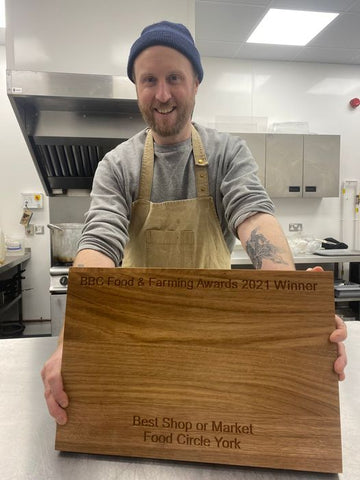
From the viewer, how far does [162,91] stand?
3.52 feet

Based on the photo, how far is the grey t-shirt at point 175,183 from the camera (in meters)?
0.99

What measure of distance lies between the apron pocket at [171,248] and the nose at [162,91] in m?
0.45

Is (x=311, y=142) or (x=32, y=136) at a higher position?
(x=311, y=142)

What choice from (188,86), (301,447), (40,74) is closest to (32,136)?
(40,74)

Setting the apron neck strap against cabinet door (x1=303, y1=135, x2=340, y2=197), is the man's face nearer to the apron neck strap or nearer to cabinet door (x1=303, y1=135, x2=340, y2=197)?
the apron neck strap

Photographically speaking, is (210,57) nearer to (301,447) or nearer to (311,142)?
(311,142)

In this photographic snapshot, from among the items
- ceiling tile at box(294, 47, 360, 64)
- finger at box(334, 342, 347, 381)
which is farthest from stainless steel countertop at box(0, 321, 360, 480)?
ceiling tile at box(294, 47, 360, 64)

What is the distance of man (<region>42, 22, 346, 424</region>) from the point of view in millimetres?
956

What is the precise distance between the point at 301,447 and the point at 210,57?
405cm

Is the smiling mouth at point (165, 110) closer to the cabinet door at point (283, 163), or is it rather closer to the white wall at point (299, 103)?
the cabinet door at point (283, 163)

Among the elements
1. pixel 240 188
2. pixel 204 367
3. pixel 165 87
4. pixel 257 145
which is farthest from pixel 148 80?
pixel 257 145

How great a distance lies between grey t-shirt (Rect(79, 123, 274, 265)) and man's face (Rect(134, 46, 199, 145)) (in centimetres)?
11

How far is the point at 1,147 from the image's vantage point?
3.54m

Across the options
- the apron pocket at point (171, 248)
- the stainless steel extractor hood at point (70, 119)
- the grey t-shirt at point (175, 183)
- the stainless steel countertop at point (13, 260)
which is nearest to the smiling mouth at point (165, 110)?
the grey t-shirt at point (175, 183)
